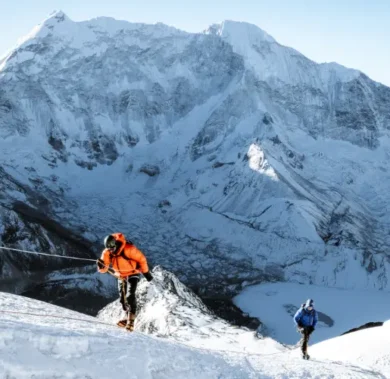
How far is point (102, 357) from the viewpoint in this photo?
1590cm

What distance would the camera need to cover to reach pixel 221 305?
175625mm

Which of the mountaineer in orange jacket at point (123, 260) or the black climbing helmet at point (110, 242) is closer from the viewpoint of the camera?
the black climbing helmet at point (110, 242)

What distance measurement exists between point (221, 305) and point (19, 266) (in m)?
73.1

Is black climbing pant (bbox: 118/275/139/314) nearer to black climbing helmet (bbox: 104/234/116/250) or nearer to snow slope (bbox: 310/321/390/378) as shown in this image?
black climbing helmet (bbox: 104/234/116/250)

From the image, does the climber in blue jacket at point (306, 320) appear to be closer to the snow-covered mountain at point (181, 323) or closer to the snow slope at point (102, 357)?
the snow slope at point (102, 357)

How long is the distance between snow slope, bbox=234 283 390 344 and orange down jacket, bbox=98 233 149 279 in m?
124

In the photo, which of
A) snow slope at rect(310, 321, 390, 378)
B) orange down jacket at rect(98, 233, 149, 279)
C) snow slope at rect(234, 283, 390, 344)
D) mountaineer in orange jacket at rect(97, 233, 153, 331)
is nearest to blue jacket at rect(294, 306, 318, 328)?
snow slope at rect(310, 321, 390, 378)

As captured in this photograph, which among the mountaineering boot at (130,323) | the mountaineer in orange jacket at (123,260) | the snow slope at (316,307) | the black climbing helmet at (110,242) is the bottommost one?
the snow slope at (316,307)

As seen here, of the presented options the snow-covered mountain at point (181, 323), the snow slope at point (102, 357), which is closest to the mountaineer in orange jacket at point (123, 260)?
the snow slope at point (102, 357)

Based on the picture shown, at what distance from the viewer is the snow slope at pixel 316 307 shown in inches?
5920

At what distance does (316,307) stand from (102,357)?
167m

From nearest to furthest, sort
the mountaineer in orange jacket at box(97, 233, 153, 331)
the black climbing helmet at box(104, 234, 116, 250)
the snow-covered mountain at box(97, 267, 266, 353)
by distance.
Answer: the black climbing helmet at box(104, 234, 116, 250), the mountaineer in orange jacket at box(97, 233, 153, 331), the snow-covered mountain at box(97, 267, 266, 353)

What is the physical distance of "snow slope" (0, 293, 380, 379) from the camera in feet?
47.8

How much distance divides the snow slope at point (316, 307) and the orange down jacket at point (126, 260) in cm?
12401
